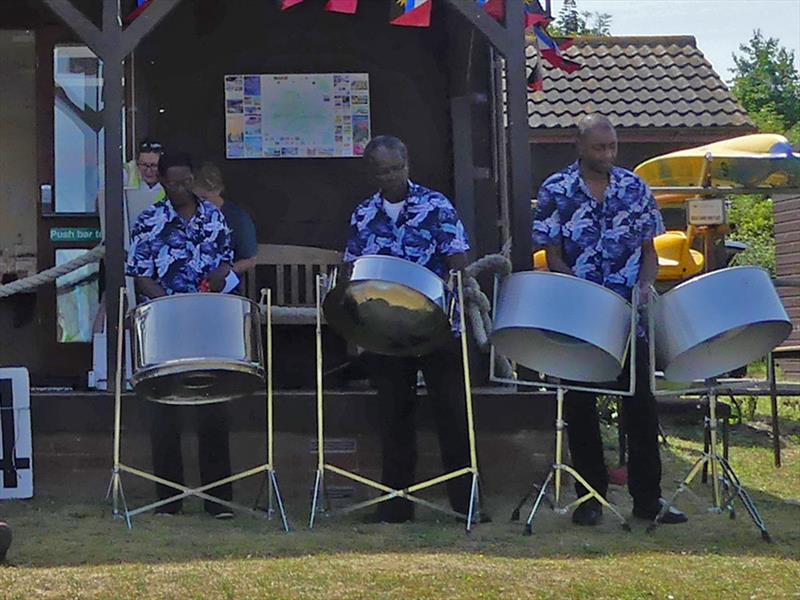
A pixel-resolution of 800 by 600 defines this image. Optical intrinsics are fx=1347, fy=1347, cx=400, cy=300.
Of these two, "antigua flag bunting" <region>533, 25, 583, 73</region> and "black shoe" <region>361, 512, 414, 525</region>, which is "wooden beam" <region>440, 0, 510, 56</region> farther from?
"black shoe" <region>361, 512, 414, 525</region>

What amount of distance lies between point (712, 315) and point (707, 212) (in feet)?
10.3

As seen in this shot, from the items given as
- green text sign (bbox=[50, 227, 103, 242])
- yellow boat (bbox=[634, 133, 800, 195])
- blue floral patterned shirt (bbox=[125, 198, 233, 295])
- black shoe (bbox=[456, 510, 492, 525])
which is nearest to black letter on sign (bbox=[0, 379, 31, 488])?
blue floral patterned shirt (bbox=[125, 198, 233, 295])

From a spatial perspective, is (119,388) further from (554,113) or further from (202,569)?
(554,113)

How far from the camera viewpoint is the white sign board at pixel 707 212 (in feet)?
24.0

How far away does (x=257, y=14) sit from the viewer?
22.2ft

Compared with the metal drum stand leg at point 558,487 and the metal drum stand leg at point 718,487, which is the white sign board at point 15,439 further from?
the metal drum stand leg at point 718,487

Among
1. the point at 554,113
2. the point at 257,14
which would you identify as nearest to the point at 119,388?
the point at 257,14

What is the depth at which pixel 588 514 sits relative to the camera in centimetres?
464

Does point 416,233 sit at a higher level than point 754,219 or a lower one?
lower

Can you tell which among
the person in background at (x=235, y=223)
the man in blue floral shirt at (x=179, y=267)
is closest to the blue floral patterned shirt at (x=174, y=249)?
the man in blue floral shirt at (x=179, y=267)

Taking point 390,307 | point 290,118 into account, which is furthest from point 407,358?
point 290,118

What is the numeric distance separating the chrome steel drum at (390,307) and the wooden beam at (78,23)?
1477 mm

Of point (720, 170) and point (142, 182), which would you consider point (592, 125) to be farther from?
point (720, 170)

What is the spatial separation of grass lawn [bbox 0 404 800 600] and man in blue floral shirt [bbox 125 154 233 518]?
0.67 feet
